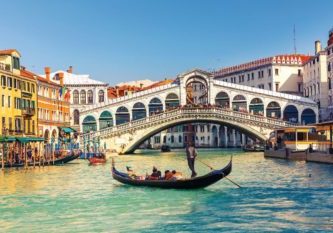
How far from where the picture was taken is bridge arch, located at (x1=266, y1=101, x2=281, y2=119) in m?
41.0

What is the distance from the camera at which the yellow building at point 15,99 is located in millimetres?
29377

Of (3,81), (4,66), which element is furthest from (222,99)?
(3,81)

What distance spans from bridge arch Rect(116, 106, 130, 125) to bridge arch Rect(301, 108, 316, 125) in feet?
37.3

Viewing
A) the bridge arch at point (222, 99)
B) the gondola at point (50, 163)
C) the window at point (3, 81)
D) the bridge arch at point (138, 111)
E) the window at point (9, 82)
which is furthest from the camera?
the bridge arch at point (222, 99)

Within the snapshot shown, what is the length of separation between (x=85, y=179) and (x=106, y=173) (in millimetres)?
2625

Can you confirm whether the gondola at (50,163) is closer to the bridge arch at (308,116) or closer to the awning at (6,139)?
the awning at (6,139)

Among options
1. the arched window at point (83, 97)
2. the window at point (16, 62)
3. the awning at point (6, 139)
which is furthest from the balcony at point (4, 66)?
the arched window at point (83, 97)

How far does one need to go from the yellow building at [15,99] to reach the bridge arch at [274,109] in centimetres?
1571

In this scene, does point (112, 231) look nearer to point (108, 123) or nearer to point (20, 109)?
point (20, 109)

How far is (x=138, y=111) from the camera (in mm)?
41125

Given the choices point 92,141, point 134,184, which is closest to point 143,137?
point 92,141

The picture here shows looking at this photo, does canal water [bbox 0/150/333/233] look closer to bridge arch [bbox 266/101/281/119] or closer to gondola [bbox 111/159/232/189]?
gondola [bbox 111/159/232/189]

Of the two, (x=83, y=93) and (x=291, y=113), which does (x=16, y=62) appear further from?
(x=291, y=113)

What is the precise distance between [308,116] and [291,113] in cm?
109
